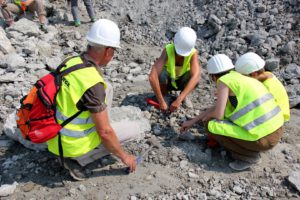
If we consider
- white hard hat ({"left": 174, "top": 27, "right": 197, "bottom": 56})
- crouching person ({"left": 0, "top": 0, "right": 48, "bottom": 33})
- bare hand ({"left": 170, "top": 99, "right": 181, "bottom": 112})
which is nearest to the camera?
white hard hat ({"left": 174, "top": 27, "right": 197, "bottom": 56})

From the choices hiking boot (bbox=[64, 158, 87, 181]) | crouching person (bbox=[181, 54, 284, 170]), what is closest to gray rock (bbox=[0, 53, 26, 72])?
hiking boot (bbox=[64, 158, 87, 181])

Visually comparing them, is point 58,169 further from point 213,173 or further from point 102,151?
point 213,173

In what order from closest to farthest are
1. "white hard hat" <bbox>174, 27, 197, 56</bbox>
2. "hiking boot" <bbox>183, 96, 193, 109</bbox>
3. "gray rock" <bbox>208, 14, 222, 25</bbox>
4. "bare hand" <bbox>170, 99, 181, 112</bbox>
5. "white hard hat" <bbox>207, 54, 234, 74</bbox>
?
"white hard hat" <bbox>207, 54, 234, 74</bbox>
"white hard hat" <bbox>174, 27, 197, 56</bbox>
"bare hand" <bbox>170, 99, 181, 112</bbox>
"hiking boot" <bbox>183, 96, 193, 109</bbox>
"gray rock" <bbox>208, 14, 222, 25</bbox>

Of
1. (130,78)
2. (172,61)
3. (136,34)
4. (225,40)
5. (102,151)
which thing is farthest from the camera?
(136,34)

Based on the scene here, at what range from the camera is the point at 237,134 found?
3551mm

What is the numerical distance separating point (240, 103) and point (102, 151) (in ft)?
4.91

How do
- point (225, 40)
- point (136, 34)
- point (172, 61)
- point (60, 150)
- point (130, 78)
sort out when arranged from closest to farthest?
point (60, 150)
point (172, 61)
point (130, 78)
point (225, 40)
point (136, 34)

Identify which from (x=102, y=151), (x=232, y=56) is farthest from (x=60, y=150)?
(x=232, y=56)

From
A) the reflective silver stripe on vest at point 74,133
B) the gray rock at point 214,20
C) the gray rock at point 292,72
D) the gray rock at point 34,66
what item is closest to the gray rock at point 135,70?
the gray rock at point 34,66

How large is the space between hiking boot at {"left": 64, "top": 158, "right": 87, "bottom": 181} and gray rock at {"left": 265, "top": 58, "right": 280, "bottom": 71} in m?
3.46

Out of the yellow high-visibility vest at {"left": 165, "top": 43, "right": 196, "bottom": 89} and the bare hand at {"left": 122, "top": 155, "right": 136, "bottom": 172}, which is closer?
the bare hand at {"left": 122, "top": 155, "right": 136, "bottom": 172}

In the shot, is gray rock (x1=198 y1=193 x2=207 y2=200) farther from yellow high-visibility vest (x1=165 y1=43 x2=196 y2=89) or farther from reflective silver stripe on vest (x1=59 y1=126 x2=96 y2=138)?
yellow high-visibility vest (x1=165 y1=43 x2=196 y2=89)

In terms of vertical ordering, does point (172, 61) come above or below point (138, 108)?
above

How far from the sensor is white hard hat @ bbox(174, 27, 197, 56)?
4297 mm
